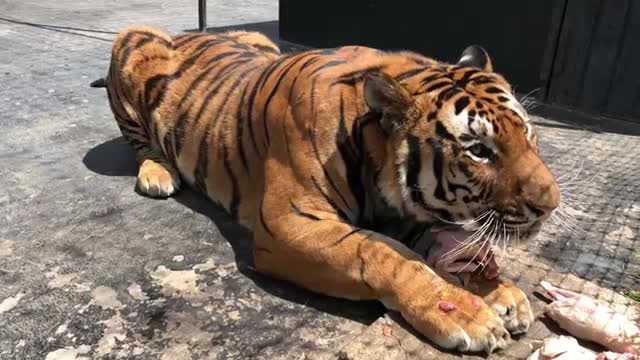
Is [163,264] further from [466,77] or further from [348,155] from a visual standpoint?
[466,77]

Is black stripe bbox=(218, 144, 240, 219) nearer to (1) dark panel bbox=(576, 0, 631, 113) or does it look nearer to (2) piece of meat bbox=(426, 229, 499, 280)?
(2) piece of meat bbox=(426, 229, 499, 280)

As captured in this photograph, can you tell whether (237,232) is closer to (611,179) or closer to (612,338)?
(612,338)

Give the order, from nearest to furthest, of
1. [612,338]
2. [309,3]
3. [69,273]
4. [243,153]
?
[612,338] < [69,273] < [243,153] < [309,3]

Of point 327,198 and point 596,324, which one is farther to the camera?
point 327,198

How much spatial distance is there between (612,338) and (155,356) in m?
1.41

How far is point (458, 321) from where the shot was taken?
182 centimetres

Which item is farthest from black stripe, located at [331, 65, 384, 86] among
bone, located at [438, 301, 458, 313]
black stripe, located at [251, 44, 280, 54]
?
black stripe, located at [251, 44, 280, 54]

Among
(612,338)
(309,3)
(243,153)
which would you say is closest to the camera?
(612,338)

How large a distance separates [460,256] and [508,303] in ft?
0.70

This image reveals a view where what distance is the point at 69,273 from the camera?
2443 mm

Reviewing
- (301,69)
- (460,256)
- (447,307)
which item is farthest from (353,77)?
(447,307)

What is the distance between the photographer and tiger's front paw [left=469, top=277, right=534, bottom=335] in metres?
1.95

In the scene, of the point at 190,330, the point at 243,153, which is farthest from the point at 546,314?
the point at 243,153

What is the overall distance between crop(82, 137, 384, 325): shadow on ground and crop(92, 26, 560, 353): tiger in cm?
6
